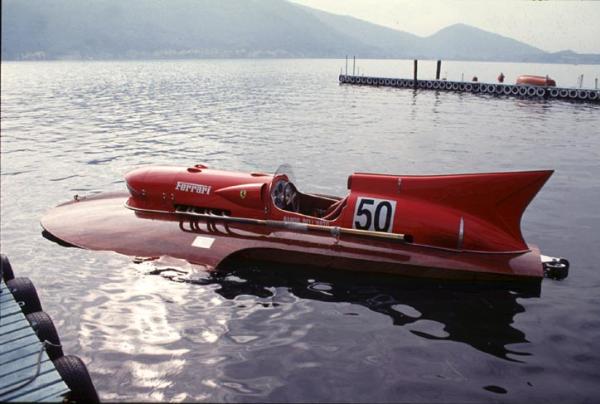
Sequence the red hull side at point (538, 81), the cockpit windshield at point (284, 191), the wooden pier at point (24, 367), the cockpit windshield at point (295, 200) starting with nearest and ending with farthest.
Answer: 1. the wooden pier at point (24, 367)
2. the cockpit windshield at point (295, 200)
3. the cockpit windshield at point (284, 191)
4. the red hull side at point (538, 81)

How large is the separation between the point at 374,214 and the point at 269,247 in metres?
2.39

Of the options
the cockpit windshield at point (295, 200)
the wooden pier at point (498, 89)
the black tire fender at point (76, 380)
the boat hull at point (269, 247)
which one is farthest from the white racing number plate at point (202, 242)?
the wooden pier at point (498, 89)

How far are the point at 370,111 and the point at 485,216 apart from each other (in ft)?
120

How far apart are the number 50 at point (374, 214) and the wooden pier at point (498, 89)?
172ft

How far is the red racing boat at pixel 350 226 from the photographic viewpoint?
10375 mm

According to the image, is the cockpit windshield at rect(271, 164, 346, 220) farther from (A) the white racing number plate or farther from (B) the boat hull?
(A) the white racing number plate

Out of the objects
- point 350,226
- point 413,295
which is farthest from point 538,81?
point 413,295

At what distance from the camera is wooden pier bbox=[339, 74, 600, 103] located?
2152 inches

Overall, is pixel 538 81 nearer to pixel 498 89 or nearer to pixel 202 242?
pixel 498 89

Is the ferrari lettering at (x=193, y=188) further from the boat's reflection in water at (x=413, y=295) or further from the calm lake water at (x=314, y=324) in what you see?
the calm lake water at (x=314, y=324)

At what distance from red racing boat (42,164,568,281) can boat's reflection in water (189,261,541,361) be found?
38 cm

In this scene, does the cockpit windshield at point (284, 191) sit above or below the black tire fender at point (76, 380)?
above

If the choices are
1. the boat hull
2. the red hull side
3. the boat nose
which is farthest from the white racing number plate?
the red hull side

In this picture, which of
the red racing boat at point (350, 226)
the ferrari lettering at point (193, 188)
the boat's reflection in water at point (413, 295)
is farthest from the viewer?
the ferrari lettering at point (193, 188)
